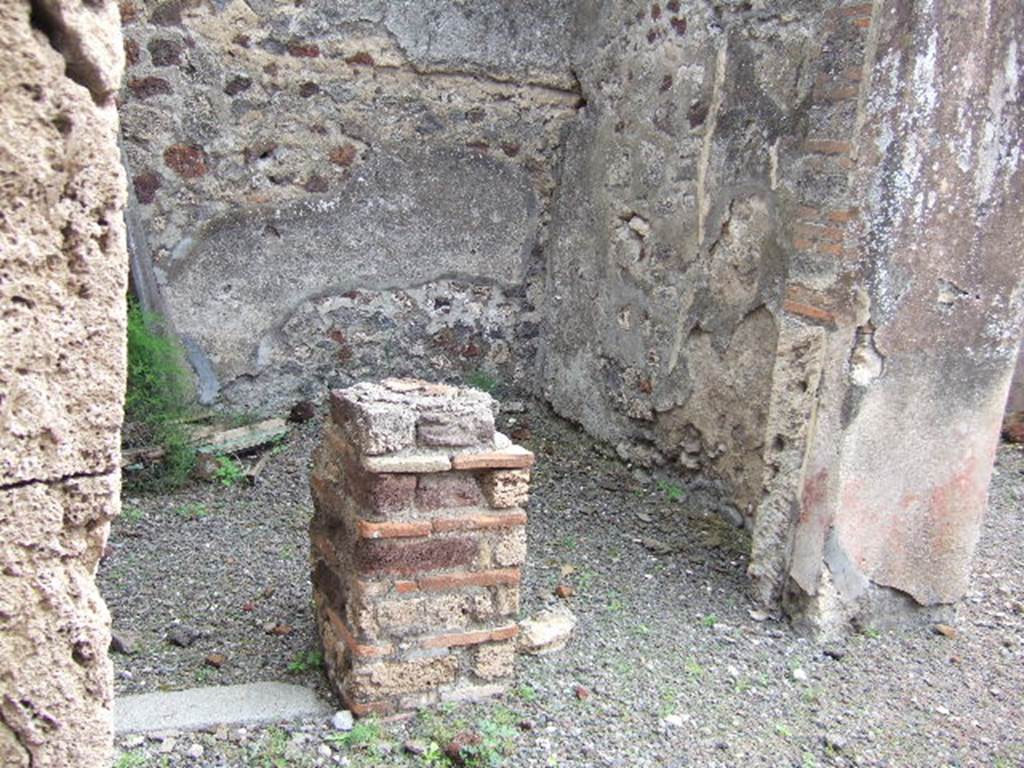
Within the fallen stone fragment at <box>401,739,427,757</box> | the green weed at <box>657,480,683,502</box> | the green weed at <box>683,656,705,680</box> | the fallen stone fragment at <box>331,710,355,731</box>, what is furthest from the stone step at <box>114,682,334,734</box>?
the green weed at <box>657,480,683,502</box>

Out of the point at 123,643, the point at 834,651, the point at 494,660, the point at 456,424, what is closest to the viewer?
the point at 456,424

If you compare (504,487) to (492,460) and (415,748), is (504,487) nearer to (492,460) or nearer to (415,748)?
(492,460)

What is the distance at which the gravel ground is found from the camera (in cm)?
269

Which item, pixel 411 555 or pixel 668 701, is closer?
pixel 411 555

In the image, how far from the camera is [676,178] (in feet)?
14.3

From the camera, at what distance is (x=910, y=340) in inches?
126

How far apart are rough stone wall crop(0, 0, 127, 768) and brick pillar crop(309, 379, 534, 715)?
4.14 ft

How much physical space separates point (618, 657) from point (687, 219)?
1.99 meters

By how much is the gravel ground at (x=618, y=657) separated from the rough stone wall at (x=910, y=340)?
26 cm

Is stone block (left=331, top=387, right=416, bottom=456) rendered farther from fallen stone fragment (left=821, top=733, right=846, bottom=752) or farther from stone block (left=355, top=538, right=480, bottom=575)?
fallen stone fragment (left=821, top=733, right=846, bottom=752)

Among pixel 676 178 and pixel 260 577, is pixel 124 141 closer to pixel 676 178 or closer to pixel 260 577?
pixel 260 577

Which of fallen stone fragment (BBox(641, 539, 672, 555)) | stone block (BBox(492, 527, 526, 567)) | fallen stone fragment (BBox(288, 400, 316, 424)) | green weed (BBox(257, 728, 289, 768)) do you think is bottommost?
fallen stone fragment (BBox(641, 539, 672, 555))

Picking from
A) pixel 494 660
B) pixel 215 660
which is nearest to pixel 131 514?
pixel 215 660

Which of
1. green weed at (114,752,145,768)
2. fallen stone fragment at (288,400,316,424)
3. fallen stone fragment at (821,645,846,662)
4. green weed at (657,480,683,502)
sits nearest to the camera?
green weed at (114,752,145,768)
